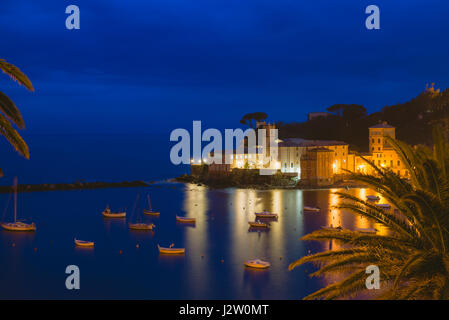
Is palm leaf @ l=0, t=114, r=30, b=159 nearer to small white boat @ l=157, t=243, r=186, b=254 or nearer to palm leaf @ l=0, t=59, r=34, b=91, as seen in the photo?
palm leaf @ l=0, t=59, r=34, b=91

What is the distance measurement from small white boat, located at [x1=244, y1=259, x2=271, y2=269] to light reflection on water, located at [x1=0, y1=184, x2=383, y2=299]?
421 millimetres

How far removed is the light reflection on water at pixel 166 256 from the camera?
17.7m

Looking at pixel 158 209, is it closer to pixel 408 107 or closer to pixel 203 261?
pixel 203 261

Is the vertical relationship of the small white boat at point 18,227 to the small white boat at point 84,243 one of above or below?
above

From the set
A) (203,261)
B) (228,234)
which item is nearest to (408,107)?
(228,234)

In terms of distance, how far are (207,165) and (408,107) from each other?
2980cm

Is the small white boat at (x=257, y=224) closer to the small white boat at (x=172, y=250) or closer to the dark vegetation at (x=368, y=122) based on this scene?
the small white boat at (x=172, y=250)

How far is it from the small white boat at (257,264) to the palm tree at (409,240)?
13.8 meters

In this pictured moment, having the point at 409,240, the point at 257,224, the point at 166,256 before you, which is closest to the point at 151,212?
the point at 257,224

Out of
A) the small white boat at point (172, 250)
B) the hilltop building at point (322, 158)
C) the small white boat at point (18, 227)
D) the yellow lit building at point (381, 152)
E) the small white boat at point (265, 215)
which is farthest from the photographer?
the yellow lit building at point (381, 152)

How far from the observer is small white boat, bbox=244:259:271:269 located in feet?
65.5

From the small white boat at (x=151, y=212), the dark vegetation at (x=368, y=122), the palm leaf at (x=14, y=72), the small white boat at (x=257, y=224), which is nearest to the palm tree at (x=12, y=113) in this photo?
the palm leaf at (x=14, y=72)

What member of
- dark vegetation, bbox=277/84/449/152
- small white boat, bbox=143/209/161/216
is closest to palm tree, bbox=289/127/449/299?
small white boat, bbox=143/209/161/216

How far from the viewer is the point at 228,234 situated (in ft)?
93.7
